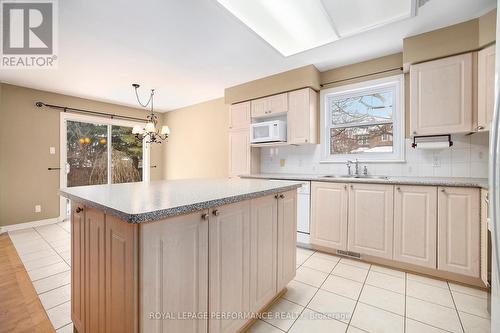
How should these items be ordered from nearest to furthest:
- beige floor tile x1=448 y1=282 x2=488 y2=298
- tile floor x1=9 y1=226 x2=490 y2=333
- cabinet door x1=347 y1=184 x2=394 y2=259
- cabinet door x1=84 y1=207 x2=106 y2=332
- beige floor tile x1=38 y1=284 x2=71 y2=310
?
1. cabinet door x1=84 y1=207 x2=106 y2=332
2. tile floor x1=9 y1=226 x2=490 y2=333
3. beige floor tile x1=38 y1=284 x2=71 y2=310
4. beige floor tile x1=448 y1=282 x2=488 y2=298
5. cabinet door x1=347 y1=184 x2=394 y2=259

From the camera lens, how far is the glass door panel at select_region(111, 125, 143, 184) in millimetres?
5234

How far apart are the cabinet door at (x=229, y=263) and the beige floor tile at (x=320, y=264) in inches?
50.2

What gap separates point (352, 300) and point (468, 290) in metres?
1.12

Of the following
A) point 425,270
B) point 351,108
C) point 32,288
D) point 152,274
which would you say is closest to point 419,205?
point 425,270

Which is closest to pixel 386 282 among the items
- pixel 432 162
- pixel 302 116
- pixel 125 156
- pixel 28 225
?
pixel 432 162

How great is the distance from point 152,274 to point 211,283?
1.20 feet

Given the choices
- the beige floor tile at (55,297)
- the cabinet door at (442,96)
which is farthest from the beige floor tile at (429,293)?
the beige floor tile at (55,297)

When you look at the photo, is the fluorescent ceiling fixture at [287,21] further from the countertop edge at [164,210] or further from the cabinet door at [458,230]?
the cabinet door at [458,230]

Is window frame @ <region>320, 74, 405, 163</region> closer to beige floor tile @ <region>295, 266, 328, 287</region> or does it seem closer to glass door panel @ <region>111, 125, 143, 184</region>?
beige floor tile @ <region>295, 266, 328, 287</region>

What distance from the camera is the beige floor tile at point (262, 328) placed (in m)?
1.54

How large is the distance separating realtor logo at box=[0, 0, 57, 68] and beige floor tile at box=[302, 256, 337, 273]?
359 cm

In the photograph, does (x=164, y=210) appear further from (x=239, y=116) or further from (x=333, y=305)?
(x=239, y=116)

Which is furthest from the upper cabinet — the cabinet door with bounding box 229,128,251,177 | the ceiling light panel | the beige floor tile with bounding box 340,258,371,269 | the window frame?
the beige floor tile with bounding box 340,258,371,269

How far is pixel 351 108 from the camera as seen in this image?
327 centimetres
